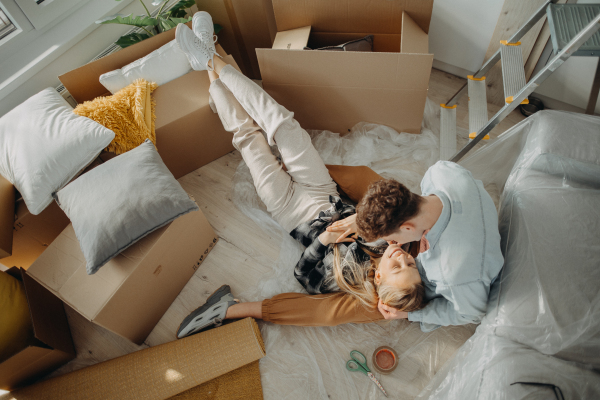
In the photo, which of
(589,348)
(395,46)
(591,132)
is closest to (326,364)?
(589,348)

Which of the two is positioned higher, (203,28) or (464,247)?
(203,28)

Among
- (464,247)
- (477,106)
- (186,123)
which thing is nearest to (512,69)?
(477,106)

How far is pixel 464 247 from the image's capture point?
931 mm

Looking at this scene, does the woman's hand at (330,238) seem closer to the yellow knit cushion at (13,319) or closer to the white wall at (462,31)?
the yellow knit cushion at (13,319)

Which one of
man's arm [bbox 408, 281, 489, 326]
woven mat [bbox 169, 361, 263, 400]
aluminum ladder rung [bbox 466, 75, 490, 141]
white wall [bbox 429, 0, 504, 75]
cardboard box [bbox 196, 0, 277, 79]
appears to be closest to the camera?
man's arm [bbox 408, 281, 489, 326]

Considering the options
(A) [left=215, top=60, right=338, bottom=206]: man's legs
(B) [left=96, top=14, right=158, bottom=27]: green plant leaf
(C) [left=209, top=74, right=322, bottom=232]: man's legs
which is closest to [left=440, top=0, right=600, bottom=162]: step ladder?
(A) [left=215, top=60, right=338, bottom=206]: man's legs

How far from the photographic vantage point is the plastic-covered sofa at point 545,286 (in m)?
0.86

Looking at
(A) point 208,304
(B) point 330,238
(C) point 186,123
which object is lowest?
(A) point 208,304

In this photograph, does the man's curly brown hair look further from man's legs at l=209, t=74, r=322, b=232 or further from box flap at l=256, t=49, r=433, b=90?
box flap at l=256, t=49, r=433, b=90

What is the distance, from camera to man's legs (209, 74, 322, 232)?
4.48 ft

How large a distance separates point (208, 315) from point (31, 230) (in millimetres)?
774

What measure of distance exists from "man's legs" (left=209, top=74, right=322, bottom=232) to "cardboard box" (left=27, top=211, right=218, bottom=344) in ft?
0.92

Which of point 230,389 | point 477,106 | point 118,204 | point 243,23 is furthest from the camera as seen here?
point 243,23

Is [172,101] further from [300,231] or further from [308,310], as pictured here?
[308,310]
